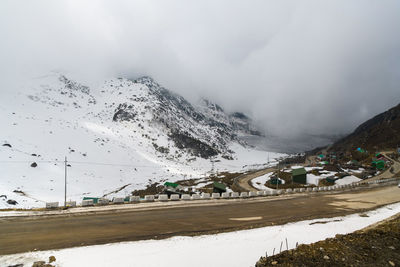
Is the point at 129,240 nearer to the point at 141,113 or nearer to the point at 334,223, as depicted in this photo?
the point at 334,223

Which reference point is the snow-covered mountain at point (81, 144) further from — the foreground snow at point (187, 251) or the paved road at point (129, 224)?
the foreground snow at point (187, 251)

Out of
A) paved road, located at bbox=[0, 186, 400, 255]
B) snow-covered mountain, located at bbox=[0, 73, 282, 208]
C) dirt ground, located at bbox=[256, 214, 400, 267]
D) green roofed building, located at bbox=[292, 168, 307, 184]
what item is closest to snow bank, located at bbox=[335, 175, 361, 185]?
green roofed building, located at bbox=[292, 168, 307, 184]

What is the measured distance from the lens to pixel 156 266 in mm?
9398

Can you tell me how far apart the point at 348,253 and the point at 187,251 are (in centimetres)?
728

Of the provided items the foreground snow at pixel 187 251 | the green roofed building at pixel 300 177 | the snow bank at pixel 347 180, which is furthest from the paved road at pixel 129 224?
the snow bank at pixel 347 180

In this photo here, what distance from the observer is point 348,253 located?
8266mm

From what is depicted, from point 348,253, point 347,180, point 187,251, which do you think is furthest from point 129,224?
point 347,180

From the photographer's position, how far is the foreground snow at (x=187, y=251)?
9.65 metres

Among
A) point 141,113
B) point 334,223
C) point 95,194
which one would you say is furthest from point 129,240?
point 141,113

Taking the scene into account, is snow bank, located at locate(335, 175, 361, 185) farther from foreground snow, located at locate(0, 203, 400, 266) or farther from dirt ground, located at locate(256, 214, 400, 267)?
dirt ground, located at locate(256, 214, 400, 267)

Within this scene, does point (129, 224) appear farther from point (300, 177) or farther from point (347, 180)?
point (347, 180)

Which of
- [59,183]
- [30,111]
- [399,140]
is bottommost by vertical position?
[59,183]

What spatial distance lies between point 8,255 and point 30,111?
349 feet

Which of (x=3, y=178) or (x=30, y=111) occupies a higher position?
(x=30, y=111)
